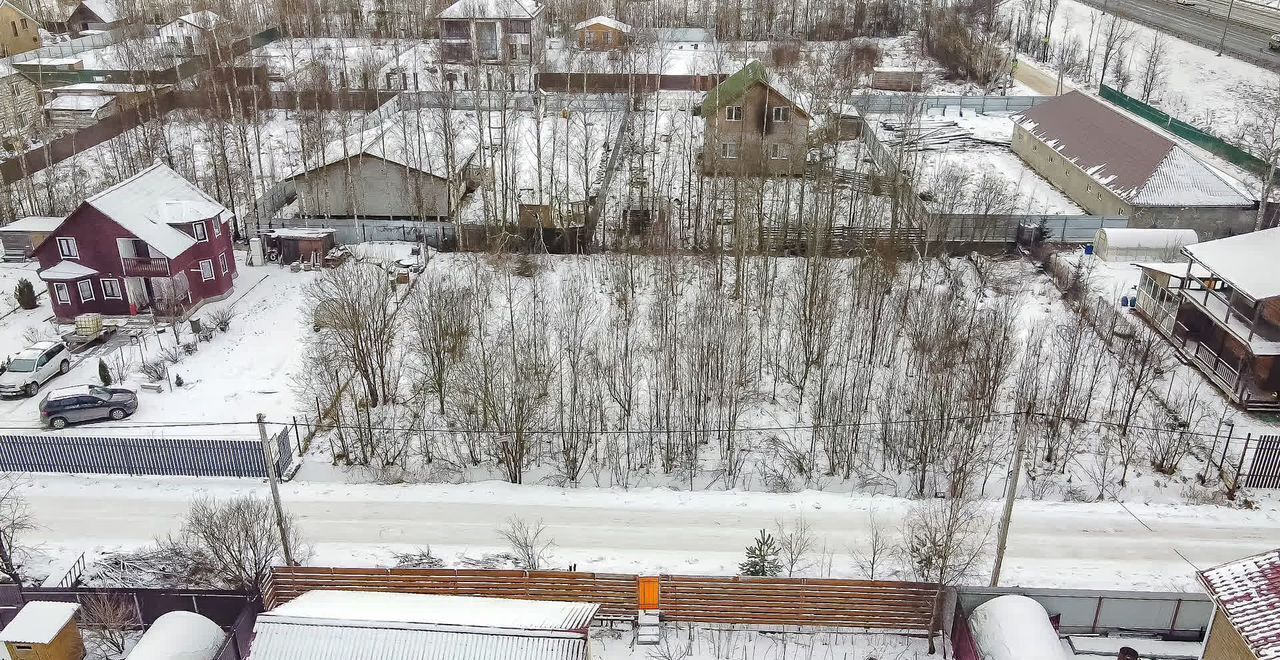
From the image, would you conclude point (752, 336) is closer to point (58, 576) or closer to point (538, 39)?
point (58, 576)

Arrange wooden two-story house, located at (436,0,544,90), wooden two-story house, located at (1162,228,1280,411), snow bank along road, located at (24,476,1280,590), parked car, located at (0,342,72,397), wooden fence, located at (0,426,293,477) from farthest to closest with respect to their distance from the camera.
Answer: wooden two-story house, located at (436,0,544,90) < parked car, located at (0,342,72,397) < wooden two-story house, located at (1162,228,1280,411) < wooden fence, located at (0,426,293,477) < snow bank along road, located at (24,476,1280,590)

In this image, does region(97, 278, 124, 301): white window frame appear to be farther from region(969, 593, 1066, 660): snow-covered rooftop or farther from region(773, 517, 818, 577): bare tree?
region(969, 593, 1066, 660): snow-covered rooftop

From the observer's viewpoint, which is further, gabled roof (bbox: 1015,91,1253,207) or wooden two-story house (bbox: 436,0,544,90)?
wooden two-story house (bbox: 436,0,544,90)

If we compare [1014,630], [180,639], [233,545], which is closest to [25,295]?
[233,545]

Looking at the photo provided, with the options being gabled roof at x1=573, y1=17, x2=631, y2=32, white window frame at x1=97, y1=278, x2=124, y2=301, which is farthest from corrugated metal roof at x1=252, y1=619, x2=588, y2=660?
gabled roof at x1=573, y1=17, x2=631, y2=32

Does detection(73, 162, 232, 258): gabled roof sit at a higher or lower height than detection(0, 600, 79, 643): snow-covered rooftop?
higher

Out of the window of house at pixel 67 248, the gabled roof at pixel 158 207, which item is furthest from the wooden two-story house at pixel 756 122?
the window of house at pixel 67 248

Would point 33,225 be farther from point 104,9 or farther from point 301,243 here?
point 104,9

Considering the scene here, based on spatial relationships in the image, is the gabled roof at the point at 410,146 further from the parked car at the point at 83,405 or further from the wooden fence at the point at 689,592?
the wooden fence at the point at 689,592
